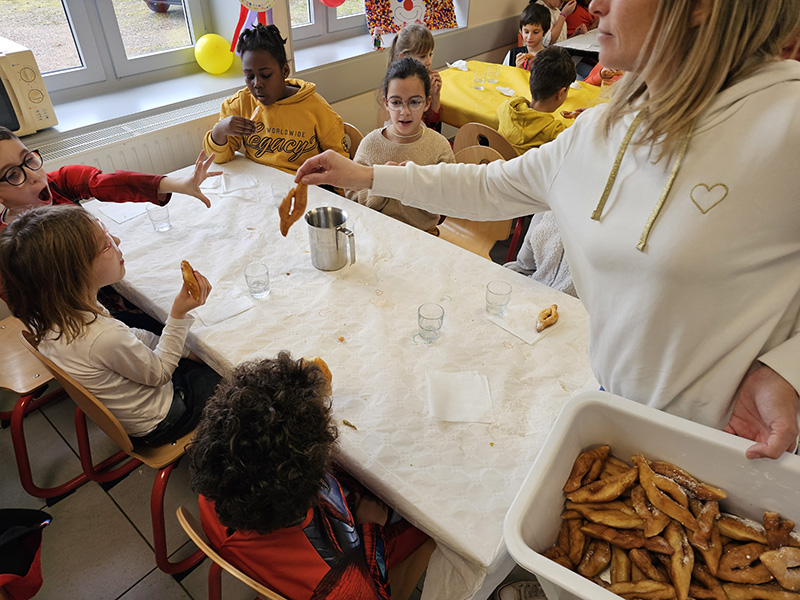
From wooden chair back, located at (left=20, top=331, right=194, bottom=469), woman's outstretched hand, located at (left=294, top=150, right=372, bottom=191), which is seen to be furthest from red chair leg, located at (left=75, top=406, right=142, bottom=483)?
woman's outstretched hand, located at (left=294, top=150, right=372, bottom=191)

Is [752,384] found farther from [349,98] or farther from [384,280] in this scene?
[349,98]

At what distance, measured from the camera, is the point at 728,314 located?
2.70 ft

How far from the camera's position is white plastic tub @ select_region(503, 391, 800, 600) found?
77 centimetres

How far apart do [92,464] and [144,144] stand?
1658 millimetres

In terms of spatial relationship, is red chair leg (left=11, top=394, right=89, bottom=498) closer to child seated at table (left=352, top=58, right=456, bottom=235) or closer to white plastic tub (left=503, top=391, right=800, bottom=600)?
child seated at table (left=352, top=58, right=456, bottom=235)

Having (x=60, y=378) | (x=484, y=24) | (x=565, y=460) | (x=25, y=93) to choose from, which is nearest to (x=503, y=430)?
(x=565, y=460)

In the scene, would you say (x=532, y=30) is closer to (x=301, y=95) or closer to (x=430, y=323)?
(x=301, y=95)

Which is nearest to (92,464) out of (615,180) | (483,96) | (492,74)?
(615,180)

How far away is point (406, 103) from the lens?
90.7 inches

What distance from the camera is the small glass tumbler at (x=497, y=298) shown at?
149 centimetres

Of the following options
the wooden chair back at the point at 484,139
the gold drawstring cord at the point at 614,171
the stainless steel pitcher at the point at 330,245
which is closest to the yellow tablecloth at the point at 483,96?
the wooden chair back at the point at 484,139

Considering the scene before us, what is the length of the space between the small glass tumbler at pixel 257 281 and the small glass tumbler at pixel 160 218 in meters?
0.54

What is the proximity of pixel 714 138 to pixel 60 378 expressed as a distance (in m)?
1.50

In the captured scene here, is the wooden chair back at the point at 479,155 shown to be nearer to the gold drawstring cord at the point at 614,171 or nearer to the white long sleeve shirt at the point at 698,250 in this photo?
the white long sleeve shirt at the point at 698,250
